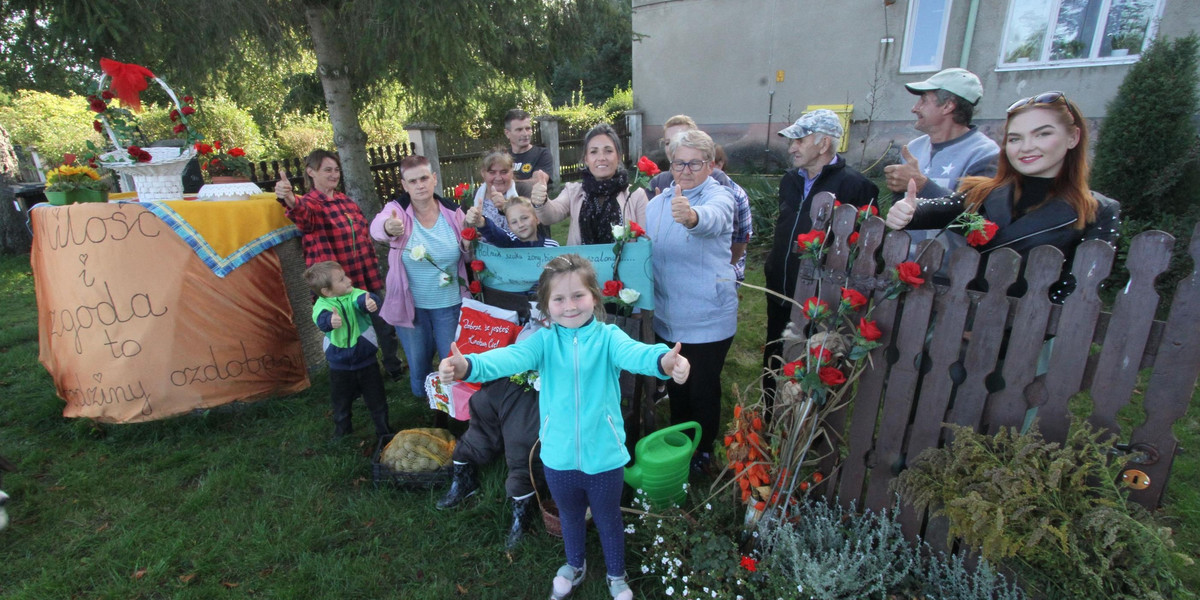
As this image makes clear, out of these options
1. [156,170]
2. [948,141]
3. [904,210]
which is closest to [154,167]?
[156,170]

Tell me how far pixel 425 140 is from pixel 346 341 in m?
7.44

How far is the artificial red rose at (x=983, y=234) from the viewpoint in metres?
1.99

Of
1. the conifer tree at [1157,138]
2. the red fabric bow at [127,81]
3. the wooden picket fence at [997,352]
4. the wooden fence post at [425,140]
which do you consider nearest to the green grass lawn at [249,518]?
the wooden picket fence at [997,352]

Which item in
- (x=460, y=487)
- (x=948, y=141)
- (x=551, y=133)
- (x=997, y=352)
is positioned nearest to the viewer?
(x=997, y=352)

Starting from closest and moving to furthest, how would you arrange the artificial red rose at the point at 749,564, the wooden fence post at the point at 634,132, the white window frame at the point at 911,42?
1. the artificial red rose at the point at 749,564
2. the white window frame at the point at 911,42
3. the wooden fence post at the point at 634,132

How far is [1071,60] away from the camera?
9.31m

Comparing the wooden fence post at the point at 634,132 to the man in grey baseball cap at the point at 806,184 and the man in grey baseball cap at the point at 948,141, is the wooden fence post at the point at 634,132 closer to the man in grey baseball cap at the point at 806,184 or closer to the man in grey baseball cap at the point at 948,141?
the man in grey baseball cap at the point at 806,184

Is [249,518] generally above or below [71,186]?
below

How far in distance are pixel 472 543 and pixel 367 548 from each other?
0.52m

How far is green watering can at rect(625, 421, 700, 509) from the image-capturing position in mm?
2629

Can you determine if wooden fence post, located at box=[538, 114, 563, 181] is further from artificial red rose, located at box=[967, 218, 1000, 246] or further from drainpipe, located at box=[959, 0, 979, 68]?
artificial red rose, located at box=[967, 218, 1000, 246]

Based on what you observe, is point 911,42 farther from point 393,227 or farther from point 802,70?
point 393,227

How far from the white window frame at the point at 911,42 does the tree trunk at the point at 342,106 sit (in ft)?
31.7

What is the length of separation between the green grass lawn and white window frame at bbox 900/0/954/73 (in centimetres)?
896
